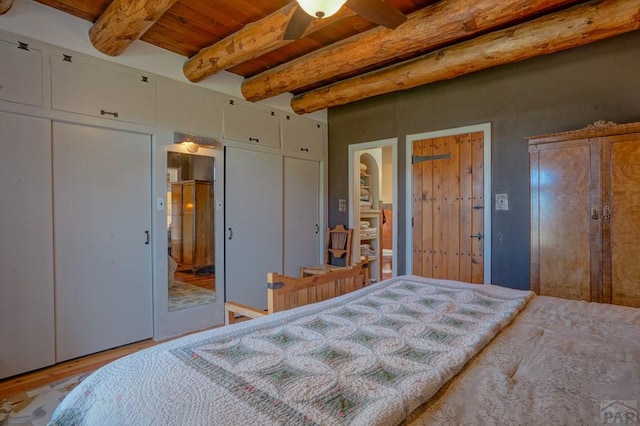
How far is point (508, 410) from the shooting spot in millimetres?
833

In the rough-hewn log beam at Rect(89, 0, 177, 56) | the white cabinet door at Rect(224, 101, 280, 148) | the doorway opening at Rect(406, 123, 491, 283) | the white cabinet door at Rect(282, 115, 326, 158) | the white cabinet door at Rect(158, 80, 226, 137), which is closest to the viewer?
the rough-hewn log beam at Rect(89, 0, 177, 56)

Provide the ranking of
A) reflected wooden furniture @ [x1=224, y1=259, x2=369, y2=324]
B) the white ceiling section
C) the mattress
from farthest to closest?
the white ceiling section, reflected wooden furniture @ [x1=224, y1=259, x2=369, y2=324], the mattress

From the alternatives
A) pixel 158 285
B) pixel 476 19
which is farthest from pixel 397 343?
pixel 158 285

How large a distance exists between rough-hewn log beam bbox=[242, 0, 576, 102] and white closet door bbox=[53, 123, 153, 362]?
150 centimetres

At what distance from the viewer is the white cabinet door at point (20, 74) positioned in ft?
8.08

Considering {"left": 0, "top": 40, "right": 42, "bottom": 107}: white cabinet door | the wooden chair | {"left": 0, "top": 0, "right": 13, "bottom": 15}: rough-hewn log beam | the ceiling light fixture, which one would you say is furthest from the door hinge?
{"left": 0, "top": 0, "right": 13, "bottom": 15}: rough-hewn log beam

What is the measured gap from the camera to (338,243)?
477 centimetres

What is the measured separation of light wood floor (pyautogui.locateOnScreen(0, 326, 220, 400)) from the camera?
2379mm

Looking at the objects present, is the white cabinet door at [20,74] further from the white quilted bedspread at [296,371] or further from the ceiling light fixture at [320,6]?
the white quilted bedspread at [296,371]

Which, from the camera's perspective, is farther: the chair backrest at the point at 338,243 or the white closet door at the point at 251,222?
the chair backrest at the point at 338,243

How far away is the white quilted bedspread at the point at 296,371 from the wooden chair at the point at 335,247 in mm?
2969

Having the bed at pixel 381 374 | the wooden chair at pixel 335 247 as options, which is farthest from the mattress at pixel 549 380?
the wooden chair at pixel 335 247

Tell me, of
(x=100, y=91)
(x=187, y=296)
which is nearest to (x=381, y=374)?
(x=187, y=296)

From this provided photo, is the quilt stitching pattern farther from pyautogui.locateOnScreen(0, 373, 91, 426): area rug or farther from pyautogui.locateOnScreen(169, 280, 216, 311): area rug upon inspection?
pyautogui.locateOnScreen(169, 280, 216, 311): area rug
